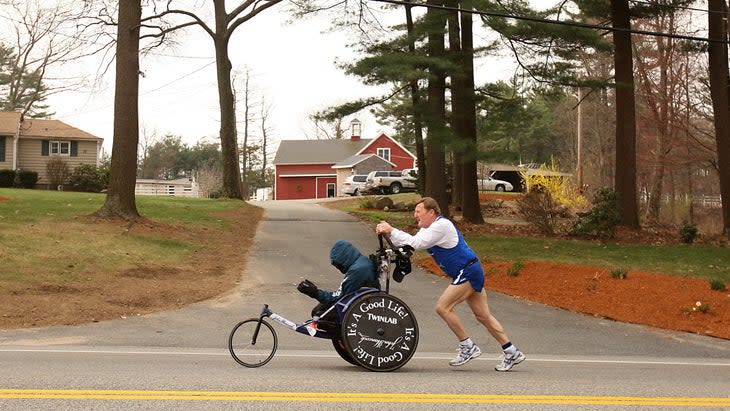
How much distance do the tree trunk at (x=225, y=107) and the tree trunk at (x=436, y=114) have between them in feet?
43.2

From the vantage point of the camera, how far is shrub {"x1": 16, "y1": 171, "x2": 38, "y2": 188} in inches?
1844

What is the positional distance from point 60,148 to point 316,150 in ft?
87.7

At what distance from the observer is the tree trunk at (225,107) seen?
3747 cm

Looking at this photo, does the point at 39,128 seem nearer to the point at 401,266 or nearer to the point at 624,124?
the point at 624,124

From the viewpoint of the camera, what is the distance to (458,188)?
35.2 m

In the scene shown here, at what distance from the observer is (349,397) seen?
6859mm

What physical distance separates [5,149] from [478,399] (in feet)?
168

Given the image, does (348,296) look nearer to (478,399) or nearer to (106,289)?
(478,399)

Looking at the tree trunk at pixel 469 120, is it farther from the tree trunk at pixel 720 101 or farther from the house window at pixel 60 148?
the house window at pixel 60 148

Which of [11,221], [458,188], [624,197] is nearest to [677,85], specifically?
[458,188]

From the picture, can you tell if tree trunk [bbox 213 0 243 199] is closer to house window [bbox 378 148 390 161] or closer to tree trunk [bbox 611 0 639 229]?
tree trunk [bbox 611 0 639 229]

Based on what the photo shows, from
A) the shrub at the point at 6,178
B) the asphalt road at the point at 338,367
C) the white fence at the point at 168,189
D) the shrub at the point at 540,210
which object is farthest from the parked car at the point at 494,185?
the asphalt road at the point at 338,367

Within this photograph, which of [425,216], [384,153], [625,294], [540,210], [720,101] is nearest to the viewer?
[425,216]

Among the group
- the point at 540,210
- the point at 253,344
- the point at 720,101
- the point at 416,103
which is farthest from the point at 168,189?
the point at 253,344
